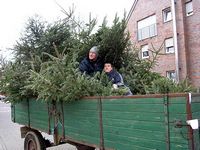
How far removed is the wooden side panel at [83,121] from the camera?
177 inches

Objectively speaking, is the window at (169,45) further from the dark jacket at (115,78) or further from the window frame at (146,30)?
the dark jacket at (115,78)

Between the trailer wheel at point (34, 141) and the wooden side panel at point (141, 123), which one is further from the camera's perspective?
the trailer wheel at point (34, 141)

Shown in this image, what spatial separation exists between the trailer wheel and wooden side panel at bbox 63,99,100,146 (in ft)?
4.87

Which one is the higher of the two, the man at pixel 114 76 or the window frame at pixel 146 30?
the window frame at pixel 146 30

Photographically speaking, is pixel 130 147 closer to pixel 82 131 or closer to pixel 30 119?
pixel 82 131

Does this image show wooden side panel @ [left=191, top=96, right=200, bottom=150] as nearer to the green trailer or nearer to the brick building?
the green trailer

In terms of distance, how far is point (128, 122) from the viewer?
3900 mm

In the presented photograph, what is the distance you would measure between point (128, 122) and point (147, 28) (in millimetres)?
25697

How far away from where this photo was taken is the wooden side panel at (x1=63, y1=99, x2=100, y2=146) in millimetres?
4496

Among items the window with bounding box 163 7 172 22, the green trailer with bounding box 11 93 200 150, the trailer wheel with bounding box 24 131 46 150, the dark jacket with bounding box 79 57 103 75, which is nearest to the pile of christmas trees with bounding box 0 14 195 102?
the dark jacket with bounding box 79 57 103 75

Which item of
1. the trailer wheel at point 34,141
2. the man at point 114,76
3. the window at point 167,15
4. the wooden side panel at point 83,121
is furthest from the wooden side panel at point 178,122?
the window at point 167,15

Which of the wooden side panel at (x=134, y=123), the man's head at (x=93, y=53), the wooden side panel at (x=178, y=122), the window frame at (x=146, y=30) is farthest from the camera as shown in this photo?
the window frame at (x=146, y=30)

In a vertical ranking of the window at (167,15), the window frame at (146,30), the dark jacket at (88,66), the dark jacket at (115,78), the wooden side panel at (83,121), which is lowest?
the wooden side panel at (83,121)

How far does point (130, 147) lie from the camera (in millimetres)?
3900
